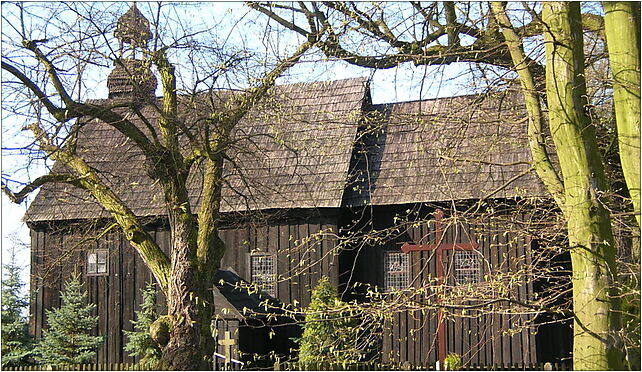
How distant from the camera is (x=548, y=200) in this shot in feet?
33.8

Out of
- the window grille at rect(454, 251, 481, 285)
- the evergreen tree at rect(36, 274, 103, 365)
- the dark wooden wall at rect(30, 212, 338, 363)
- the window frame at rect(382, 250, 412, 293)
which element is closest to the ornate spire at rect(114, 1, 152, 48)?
the dark wooden wall at rect(30, 212, 338, 363)

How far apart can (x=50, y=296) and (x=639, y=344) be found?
15.9 meters

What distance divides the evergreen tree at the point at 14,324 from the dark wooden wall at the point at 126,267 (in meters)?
0.40

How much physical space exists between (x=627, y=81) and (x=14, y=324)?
55.4ft

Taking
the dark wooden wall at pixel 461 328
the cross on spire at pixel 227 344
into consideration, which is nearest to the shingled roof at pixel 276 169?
the dark wooden wall at pixel 461 328

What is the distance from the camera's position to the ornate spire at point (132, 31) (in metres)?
12.0

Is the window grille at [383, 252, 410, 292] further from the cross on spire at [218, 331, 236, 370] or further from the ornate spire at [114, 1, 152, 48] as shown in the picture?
the ornate spire at [114, 1, 152, 48]

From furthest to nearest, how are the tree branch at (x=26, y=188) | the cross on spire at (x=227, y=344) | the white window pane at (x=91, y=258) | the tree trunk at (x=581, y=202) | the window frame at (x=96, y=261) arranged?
the white window pane at (x=91, y=258)
the window frame at (x=96, y=261)
the cross on spire at (x=227, y=344)
the tree branch at (x=26, y=188)
the tree trunk at (x=581, y=202)

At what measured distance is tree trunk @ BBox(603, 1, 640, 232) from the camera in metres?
6.76

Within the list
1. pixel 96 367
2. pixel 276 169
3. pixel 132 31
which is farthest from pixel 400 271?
pixel 132 31

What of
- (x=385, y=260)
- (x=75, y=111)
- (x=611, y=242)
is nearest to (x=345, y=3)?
(x=611, y=242)

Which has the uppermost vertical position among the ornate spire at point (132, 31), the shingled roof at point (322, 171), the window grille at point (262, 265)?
the ornate spire at point (132, 31)

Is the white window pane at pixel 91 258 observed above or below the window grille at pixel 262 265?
above

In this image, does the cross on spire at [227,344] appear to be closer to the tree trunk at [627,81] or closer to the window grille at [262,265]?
the window grille at [262,265]
